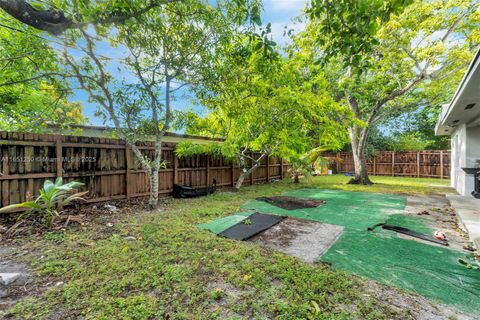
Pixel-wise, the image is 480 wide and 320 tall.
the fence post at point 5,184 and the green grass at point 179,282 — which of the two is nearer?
the green grass at point 179,282

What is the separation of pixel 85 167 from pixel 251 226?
4.23 metres

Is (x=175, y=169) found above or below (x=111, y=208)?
above

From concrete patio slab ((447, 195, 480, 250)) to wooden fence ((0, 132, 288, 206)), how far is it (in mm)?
6946

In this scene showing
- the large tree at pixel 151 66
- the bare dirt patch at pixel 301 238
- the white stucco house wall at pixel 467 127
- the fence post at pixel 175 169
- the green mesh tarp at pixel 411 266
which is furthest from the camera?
the fence post at pixel 175 169

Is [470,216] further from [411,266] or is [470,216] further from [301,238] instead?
[301,238]

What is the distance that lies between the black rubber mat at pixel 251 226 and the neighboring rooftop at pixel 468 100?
4.34 m

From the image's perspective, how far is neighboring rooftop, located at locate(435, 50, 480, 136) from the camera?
3.77 metres

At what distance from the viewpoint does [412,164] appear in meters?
14.7

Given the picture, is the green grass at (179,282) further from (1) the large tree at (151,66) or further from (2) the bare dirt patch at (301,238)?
(1) the large tree at (151,66)

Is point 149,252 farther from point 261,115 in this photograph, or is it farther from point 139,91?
point 261,115

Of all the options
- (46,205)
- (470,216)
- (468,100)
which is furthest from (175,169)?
(468,100)

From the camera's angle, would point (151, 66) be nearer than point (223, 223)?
No

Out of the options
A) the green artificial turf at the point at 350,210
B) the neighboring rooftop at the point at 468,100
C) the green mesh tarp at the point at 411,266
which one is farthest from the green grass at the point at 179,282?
the neighboring rooftop at the point at 468,100

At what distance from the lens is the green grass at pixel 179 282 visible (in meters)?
1.85
